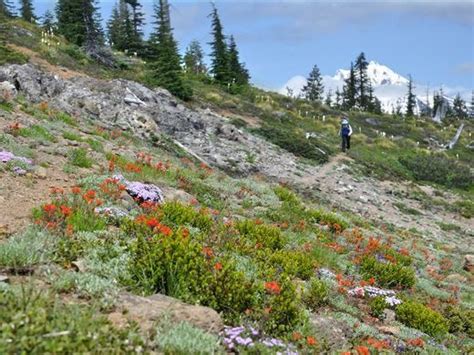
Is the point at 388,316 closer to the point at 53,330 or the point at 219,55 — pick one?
the point at 53,330

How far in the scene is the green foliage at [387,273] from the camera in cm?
1108

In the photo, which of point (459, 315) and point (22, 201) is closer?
point (22, 201)

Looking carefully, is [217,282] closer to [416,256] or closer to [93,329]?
[93,329]

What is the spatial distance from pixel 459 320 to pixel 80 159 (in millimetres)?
9677

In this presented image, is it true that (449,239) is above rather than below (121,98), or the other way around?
below

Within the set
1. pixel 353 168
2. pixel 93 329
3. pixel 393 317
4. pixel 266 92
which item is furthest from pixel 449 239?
pixel 266 92

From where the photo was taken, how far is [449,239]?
22.5 m

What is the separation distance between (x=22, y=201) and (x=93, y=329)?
5631mm

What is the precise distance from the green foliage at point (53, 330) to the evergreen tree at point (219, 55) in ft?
174

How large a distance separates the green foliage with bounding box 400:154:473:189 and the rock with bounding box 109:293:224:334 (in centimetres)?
3693

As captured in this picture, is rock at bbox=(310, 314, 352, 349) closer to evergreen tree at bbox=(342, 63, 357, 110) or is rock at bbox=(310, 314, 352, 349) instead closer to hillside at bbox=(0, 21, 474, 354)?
hillside at bbox=(0, 21, 474, 354)

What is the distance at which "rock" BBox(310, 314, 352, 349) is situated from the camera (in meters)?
6.43

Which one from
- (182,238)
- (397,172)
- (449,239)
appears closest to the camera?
(182,238)

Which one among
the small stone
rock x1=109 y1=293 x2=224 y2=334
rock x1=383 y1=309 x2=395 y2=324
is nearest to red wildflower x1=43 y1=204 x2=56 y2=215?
rock x1=109 y1=293 x2=224 y2=334
